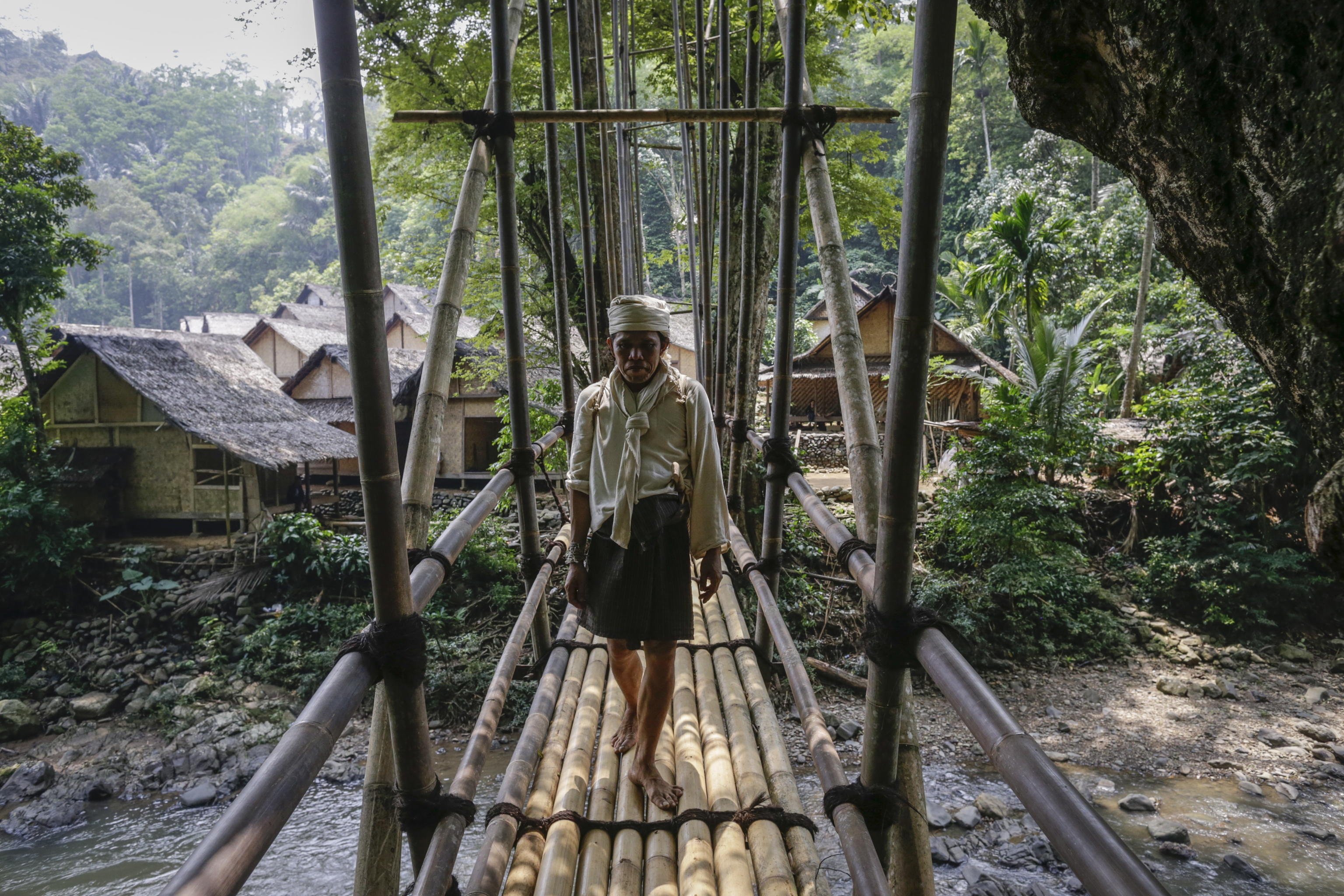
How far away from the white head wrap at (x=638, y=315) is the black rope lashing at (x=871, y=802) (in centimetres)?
107

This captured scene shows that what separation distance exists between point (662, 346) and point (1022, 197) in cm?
991

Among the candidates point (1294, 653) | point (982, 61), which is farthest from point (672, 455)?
point (982, 61)

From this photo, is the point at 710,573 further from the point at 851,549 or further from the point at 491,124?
the point at 491,124

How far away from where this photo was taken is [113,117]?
101 ft

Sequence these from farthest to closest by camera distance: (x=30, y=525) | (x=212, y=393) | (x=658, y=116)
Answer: (x=212, y=393) → (x=30, y=525) → (x=658, y=116)

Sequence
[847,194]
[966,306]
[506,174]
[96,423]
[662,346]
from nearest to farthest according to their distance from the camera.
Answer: [662,346]
[506,174]
[847,194]
[96,423]
[966,306]

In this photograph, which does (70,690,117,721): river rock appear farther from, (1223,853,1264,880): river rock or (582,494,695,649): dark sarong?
(1223,853,1264,880): river rock

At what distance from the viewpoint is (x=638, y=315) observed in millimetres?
1756

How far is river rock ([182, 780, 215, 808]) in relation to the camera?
5465mm

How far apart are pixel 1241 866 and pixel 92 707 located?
8668 millimetres

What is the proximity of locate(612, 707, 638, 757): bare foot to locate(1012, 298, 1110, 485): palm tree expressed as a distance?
20.9 feet

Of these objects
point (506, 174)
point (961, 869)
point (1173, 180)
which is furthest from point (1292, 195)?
point (961, 869)

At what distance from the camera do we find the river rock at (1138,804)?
14.9 ft

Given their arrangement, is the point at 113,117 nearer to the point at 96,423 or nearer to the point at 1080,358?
the point at 96,423
